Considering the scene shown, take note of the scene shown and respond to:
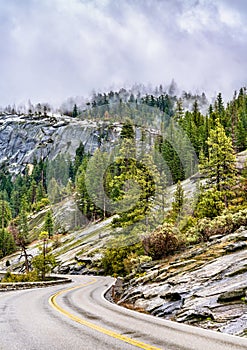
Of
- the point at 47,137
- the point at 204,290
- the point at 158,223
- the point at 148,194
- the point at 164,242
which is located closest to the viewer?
the point at 204,290

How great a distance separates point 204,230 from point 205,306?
45.7ft

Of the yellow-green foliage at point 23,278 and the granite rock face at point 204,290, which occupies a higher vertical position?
the granite rock face at point 204,290

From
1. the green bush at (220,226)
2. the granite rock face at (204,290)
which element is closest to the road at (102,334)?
the granite rock face at (204,290)

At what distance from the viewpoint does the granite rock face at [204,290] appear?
33.8ft

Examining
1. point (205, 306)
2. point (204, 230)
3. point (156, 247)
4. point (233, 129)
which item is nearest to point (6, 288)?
point (156, 247)

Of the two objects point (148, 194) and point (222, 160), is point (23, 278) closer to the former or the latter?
point (148, 194)

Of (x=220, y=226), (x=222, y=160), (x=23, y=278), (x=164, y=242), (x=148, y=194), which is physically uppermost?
(x=222, y=160)

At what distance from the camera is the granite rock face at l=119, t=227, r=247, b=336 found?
33.8 feet

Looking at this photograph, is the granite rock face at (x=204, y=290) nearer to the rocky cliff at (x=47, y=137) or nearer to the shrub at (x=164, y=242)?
the shrub at (x=164, y=242)

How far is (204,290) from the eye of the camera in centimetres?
1254

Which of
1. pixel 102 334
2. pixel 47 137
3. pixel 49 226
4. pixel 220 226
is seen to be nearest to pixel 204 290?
pixel 102 334

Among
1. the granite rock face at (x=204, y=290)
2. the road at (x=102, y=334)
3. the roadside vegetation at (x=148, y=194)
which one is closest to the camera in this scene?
the road at (x=102, y=334)

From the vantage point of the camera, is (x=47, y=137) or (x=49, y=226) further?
(x=47, y=137)

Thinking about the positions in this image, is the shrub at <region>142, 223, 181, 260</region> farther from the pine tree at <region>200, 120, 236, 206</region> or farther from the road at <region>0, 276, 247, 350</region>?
the pine tree at <region>200, 120, 236, 206</region>
